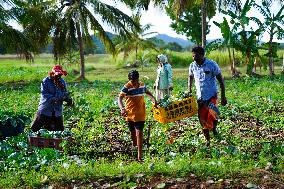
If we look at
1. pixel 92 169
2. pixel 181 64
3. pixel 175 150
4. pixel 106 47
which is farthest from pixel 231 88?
pixel 181 64

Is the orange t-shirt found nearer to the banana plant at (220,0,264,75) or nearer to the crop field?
the crop field

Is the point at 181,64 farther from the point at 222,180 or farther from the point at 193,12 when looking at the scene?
the point at 222,180

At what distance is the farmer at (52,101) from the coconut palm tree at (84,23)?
59.5 feet

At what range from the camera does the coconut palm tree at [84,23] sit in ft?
86.0

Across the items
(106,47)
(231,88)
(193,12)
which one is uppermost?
(193,12)

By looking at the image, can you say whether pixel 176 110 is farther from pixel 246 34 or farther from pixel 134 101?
pixel 246 34

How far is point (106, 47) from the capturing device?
27.4 meters

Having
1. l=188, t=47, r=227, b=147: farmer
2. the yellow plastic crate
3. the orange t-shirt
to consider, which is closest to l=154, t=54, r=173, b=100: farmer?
l=188, t=47, r=227, b=147: farmer

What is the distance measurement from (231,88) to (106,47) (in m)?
10.2

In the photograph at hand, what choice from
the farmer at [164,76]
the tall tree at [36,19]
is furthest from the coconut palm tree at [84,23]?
the farmer at [164,76]

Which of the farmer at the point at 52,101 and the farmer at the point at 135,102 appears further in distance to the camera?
the farmer at the point at 52,101

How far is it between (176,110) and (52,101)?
2137 millimetres

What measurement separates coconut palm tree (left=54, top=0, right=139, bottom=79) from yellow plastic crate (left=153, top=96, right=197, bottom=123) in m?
18.7

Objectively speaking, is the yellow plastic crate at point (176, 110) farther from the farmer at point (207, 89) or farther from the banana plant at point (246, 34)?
the banana plant at point (246, 34)
